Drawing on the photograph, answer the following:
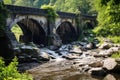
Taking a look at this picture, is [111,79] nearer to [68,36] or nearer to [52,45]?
[52,45]

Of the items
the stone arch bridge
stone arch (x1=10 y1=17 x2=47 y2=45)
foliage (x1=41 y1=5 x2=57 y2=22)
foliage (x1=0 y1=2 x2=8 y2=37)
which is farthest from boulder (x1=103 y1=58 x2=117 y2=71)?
foliage (x1=41 y1=5 x2=57 y2=22)

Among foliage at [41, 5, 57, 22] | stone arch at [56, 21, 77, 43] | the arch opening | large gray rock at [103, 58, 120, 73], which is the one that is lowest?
stone arch at [56, 21, 77, 43]

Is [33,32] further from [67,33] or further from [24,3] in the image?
[24,3]

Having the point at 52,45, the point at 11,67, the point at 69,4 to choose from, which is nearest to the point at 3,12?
the point at 52,45

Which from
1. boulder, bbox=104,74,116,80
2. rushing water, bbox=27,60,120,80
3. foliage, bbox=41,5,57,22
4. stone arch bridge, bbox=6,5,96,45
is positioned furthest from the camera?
foliage, bbox=41,5,57,22

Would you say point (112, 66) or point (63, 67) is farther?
point (63, 67)

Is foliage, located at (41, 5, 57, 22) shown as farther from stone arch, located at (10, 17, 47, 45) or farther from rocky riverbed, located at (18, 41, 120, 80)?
rocky riverbed, located at (18, 41, 120, 80)

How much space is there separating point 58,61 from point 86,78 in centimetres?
1055

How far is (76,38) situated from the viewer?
180 ft

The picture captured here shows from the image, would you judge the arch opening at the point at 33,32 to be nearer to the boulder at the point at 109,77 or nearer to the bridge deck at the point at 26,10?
the bridge deck at the point at 26,10

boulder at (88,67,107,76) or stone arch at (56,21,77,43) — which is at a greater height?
boulder at (88,67,107,76)

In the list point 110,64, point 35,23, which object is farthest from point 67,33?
point 110,64

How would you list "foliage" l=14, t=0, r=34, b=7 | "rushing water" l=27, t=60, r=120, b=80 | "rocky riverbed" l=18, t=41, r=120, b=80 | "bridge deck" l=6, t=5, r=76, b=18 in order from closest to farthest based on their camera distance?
"rushing water" l=27, t=60, r=120, b=80 < "rocky riverbed" l=18, t=41, r=120, b=80 < "bridge deck" l=6, t=5, r=76, b=18 < "foliage" l=14, t=0, r=34, b=7

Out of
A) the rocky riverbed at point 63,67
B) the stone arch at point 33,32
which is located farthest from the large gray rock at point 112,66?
the stone arch at point 33,32
